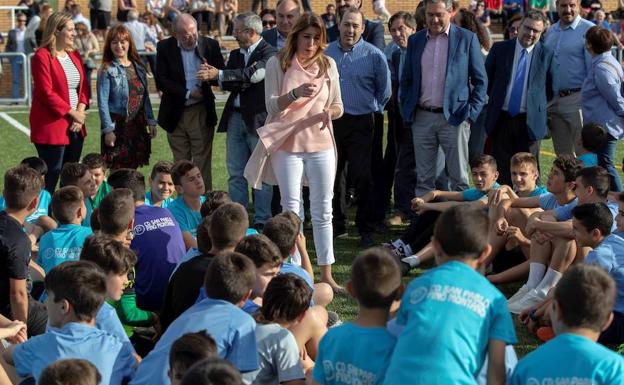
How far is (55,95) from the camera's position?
1044cm

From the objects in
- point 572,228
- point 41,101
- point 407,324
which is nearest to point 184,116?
point 41,101

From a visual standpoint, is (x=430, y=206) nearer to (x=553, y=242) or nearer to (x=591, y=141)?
(x=553, y=242)

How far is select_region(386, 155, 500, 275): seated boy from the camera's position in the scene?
902 centimetres

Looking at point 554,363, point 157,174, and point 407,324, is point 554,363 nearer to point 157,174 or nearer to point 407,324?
point 407,324

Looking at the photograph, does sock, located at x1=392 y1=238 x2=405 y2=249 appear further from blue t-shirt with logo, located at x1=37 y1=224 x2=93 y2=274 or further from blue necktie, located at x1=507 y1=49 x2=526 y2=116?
blue t-shirt with logo, located at x1=37 y1=224 x2=93 y2=274

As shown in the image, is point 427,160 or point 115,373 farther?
point 427,160

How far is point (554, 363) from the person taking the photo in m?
4.34

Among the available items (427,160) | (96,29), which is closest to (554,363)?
(427,160)

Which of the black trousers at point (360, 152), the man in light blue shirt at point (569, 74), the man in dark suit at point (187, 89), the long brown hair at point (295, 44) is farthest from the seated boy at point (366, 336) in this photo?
the man in light blue shirt at point (569, 74)

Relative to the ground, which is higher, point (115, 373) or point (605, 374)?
point (605, 374)

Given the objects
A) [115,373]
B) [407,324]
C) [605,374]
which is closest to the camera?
[605,374]

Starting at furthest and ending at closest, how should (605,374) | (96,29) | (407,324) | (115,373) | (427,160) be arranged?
(96,29), (427,160), (115,373), (407,324), (605,374)

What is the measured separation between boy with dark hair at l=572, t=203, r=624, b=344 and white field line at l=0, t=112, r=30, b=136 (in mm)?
12230

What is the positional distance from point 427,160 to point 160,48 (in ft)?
9.32
